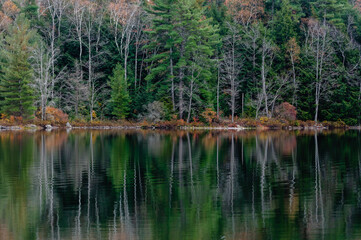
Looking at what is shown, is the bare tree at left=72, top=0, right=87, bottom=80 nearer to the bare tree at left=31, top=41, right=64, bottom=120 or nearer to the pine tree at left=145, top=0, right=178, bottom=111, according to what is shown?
the bare tree at left=31, top=41, right=64, bottom=120

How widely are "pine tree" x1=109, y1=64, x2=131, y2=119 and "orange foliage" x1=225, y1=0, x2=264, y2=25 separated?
66.3 ft

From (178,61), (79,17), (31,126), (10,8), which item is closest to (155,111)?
→ (178,61)

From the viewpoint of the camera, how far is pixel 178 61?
57562mm

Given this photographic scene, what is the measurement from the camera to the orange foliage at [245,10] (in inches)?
2633

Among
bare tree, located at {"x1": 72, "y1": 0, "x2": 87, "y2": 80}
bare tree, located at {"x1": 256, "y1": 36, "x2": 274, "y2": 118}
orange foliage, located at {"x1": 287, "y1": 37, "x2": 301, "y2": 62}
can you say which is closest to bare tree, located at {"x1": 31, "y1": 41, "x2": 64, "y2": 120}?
bare tree, located at {"x1": 72, "y1": 0, "x2": 87, "y2": 80}

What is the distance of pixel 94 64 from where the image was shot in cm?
6072

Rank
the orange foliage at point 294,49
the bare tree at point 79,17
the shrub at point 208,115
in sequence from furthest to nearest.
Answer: the bare tree at point 79,17
the orange foliage at point 294,49
the shrub at point 208,115

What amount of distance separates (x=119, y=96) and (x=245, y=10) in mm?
24208

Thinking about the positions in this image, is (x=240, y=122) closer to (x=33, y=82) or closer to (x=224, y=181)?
(x=33, y=82)

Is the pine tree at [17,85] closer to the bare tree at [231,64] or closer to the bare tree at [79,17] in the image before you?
the bare tree at [79,17]

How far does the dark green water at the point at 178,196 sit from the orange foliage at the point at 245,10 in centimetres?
4387

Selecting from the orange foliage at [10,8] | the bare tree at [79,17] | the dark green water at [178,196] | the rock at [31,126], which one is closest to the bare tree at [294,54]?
the bare tree at [79,17]

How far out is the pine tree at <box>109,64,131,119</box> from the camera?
189ft

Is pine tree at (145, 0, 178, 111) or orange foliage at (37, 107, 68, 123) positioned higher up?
pine tree at (145, 0, 178, 111)
